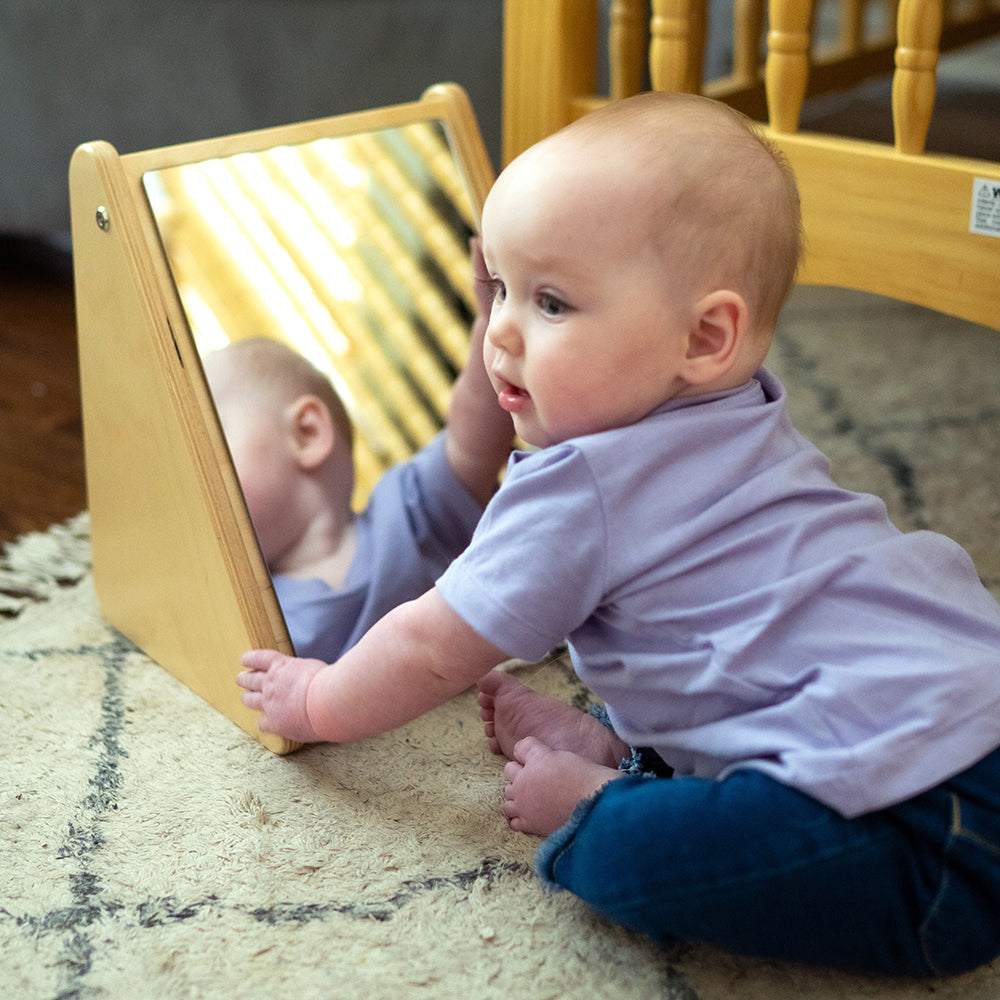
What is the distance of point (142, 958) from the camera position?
61 centimetres

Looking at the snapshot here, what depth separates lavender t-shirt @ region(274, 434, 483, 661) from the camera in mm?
818

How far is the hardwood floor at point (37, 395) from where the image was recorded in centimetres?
116

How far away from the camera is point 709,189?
59 cm

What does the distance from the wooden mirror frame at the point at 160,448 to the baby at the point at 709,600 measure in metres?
0.16

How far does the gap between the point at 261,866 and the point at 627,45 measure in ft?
Result: 2.43

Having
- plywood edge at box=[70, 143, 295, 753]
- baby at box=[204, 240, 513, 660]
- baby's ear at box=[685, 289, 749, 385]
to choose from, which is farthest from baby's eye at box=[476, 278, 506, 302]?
plywood edge at box=[70, 143, 295, 753]

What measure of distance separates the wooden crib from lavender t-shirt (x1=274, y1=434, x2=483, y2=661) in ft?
1.09

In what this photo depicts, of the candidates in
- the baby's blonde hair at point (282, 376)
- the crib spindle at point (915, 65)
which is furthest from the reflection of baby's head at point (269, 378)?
the crib spindle at point (915, 65)

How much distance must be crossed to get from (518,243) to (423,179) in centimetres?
38

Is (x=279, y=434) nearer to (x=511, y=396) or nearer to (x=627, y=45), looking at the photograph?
(x=511, y=396)

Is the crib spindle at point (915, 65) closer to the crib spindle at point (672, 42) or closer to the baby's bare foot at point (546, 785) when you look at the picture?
the crib spindle at point (672, 42)

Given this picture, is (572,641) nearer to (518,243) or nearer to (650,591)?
(650,591)

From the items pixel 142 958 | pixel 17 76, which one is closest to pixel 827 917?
pixel 142 958

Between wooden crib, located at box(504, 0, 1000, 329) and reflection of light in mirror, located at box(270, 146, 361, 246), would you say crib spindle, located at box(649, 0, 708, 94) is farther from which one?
reflection of light in mirror, located at box(270, 146, 361, 246)
